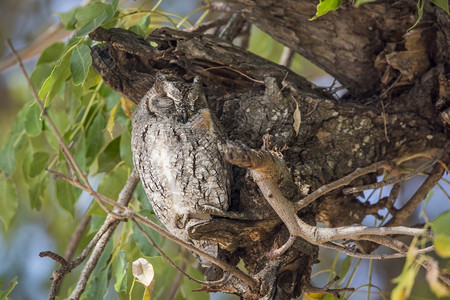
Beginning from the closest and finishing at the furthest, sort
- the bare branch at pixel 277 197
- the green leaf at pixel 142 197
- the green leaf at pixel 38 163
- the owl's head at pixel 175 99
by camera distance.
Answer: the bare branch at pixel 277 197
the owl's head at pixel 175 99
the green leaf at pixel 142 197
the green leaf at pixel 38 163

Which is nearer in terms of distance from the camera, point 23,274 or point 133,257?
point 133,257

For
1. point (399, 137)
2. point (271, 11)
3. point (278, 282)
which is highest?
point (271, 11)

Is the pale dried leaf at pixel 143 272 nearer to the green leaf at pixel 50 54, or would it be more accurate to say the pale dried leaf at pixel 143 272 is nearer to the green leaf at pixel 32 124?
the green leaf at pixel 32 124

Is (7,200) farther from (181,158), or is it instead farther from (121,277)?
(181,158)

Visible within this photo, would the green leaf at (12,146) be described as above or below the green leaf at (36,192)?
above

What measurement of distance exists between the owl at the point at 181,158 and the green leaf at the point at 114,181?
1.25ft

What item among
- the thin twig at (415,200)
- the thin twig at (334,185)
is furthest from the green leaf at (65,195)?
the thin twig at (415,200)

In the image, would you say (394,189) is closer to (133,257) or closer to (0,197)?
(133,257)

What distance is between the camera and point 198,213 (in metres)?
1.36

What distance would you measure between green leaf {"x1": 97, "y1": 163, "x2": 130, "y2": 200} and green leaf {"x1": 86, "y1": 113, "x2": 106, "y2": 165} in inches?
4.6

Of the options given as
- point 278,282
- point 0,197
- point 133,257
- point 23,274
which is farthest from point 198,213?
→ point 23,274

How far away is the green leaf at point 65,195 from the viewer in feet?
6.03

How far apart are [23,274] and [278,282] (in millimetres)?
2110

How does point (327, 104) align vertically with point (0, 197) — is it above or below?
above
